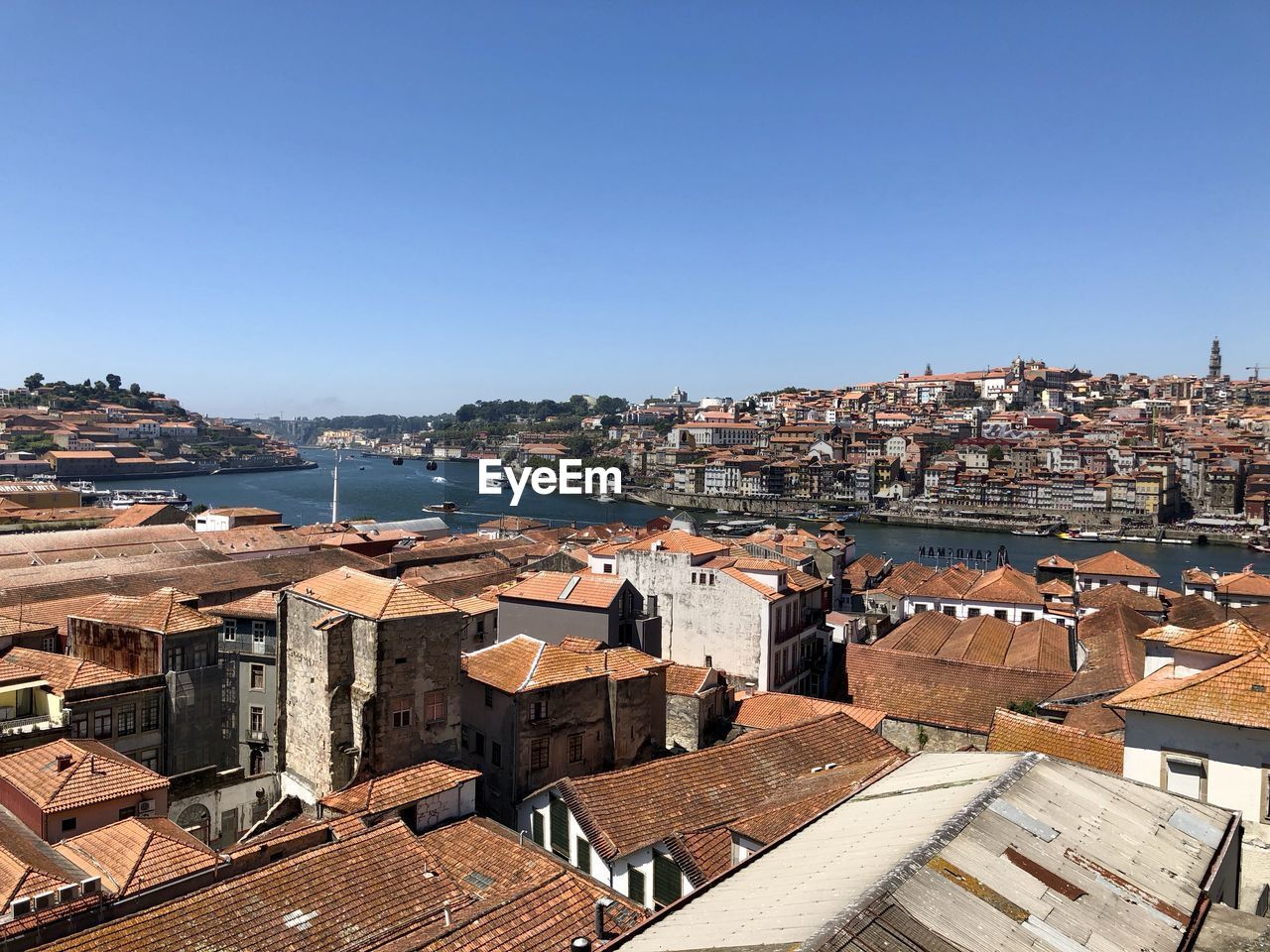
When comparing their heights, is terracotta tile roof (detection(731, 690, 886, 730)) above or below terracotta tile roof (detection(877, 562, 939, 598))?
above

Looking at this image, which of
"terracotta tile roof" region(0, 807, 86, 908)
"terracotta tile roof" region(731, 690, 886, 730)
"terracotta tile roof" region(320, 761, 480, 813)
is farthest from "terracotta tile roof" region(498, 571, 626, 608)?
"terracotta tile roof" region(0, 807, 86, 908)

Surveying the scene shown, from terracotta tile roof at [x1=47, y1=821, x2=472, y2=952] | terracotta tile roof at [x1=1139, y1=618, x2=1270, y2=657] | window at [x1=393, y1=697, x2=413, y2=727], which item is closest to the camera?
terracotta tile roof at [x1=47, y1=821, x2=472, y2=952]

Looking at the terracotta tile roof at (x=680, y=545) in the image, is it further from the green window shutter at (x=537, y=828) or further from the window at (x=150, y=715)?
the window at (x=150, y=715)

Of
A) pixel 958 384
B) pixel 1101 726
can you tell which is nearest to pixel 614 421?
pixel 958 384

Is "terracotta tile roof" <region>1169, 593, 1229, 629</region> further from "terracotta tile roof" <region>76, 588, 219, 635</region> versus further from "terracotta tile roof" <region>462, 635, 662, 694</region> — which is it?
"terracotta tile roof" <region>76, 588, 219, 635</region>

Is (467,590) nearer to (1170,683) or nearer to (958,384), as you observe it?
(1170,683)
